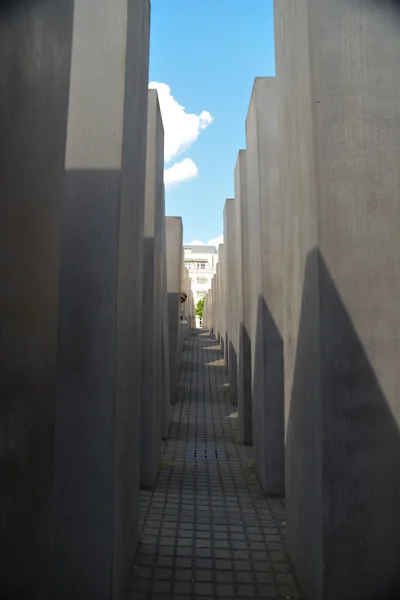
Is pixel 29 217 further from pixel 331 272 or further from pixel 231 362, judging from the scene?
pixel 231 362

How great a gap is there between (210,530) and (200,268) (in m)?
73.0

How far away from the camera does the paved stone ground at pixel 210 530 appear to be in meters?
3.94

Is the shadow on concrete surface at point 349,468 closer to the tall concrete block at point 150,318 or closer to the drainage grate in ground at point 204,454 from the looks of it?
the tall concrete block at point 150,318

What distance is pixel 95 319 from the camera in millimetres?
3469

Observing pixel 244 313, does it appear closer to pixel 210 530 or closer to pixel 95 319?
pixel 210 530

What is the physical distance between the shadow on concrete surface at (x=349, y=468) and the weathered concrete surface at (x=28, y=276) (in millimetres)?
1796

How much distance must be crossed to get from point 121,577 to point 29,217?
113 inches

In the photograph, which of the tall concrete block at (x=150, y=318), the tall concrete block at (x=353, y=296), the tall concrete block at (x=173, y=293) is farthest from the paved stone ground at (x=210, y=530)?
the tall concrete block at (x=173, y=293)

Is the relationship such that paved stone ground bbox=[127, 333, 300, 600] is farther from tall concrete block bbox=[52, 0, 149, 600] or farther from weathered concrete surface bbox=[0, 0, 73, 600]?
weathered concrete surface bbox=[0, 0, 73, 600]

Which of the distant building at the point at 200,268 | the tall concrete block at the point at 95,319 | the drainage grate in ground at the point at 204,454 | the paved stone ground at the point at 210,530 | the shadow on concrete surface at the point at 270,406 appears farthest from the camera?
the distant building at the point at 200,268

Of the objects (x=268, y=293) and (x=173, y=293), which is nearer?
(x=268, y=293)

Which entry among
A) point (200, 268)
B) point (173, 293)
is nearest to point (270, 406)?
point (173, 293)

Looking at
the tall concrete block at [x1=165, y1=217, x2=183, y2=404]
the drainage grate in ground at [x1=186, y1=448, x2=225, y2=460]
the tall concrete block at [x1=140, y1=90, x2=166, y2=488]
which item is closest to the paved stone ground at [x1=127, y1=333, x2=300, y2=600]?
the drainage grate in ground at [x1=186, y1=448, x2=225, y2=460]

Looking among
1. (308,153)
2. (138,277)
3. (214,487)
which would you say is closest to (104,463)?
(138,277)
